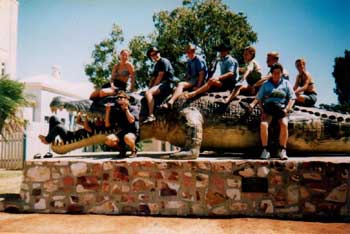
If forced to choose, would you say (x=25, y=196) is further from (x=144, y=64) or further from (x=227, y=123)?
(x=144, y=64)

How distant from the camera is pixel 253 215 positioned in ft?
15.6

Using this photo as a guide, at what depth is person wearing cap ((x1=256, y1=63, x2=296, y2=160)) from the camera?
16.7 feet

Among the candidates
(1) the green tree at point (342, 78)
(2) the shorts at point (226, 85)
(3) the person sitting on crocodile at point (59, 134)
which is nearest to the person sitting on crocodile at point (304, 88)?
(2) the shorts at point (226, 85)

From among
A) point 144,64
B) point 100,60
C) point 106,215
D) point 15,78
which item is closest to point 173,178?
point 106,215

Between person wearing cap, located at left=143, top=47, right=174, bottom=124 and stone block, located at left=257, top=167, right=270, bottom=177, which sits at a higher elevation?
person wearing cap, located at left=143, top=47, right=174, bottom=124

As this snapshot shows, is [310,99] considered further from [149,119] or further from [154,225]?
[154,225]

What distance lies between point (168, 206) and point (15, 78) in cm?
1122

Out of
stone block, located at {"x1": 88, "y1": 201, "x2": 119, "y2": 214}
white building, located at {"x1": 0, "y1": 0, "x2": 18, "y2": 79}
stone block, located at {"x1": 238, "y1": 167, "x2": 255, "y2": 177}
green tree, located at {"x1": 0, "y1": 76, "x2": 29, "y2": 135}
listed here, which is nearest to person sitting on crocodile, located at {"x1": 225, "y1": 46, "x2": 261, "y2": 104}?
stone block, located at {"x1": 238, "y1": 167, "x2": 255, "y2": 177}

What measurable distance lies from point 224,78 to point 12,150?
10.2 metres

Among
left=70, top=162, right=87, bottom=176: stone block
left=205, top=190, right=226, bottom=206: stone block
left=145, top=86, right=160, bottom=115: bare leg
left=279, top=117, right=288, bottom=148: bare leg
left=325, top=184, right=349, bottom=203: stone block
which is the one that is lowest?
left=205, top=190, right=226, bottom=206: stone block

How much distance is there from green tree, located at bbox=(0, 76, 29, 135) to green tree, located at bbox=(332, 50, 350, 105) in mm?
16908

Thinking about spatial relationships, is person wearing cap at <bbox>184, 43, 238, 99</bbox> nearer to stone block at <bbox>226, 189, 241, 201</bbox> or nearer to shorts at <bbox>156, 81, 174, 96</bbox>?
shorts at <bbox>156, 81, 174, 96</bbox>

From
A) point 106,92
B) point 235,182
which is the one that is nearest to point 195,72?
point 106,92

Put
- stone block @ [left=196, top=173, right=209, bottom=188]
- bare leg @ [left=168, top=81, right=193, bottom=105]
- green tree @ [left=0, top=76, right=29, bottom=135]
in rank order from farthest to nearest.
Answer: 1. green tree @ [left=0, top=76, right=29, bottom=135]
2. bare leg @ [left=168, top=81, right=193, bottom=105]
3. stone block @ [left=196, top=173, right=209, bottom=188]
